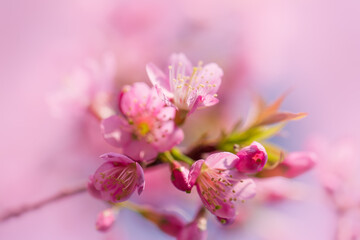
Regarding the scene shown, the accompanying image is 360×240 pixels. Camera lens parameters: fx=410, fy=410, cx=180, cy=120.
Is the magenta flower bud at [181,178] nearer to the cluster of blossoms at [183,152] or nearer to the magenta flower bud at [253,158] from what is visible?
the cluster of blossoms at [183,152]

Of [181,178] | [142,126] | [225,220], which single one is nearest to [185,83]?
[142,126]

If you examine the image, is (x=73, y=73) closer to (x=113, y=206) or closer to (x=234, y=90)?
(x=113, y=206)

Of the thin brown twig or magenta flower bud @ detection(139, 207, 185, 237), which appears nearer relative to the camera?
the thin brown twig

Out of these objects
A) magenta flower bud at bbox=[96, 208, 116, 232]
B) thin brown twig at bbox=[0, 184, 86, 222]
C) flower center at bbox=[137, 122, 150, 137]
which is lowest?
magenta flower bud at bbox=[96, 208, 116, 232]

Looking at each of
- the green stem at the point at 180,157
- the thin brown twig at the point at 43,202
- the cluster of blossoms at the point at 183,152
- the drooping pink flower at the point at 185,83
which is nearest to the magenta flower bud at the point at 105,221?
the cluster of blossoms at the point at 183,152

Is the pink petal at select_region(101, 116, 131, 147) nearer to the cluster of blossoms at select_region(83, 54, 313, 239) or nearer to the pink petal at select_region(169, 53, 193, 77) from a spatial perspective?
the cluster of blossoms at select_region(83, 54, 313, 239)

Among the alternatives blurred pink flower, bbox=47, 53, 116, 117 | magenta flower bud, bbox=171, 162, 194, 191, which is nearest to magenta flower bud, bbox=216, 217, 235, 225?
magenta flower bud, bbox=171, 162, 194, 191

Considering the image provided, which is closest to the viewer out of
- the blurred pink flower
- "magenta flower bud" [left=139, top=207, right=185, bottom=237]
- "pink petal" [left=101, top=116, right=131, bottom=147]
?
"pink petal" [left=101, top=116, right=131, bottom=147]

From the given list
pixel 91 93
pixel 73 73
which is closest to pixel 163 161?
pixel 91 93
